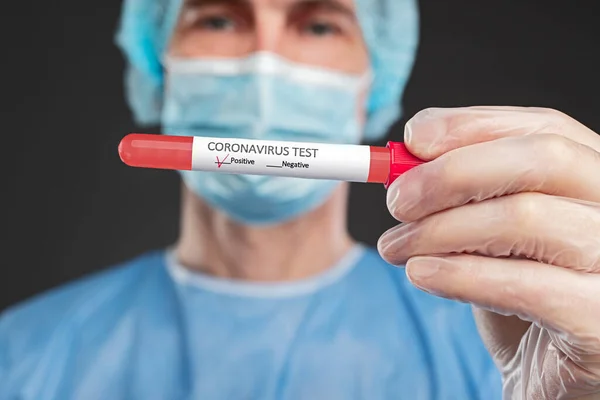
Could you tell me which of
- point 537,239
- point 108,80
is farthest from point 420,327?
point 108,80

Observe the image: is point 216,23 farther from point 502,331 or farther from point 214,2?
point 502,331

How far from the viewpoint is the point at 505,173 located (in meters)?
0.58

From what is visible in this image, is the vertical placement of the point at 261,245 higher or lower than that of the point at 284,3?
lower

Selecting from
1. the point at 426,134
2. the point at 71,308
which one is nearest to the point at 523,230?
the point at 426,134

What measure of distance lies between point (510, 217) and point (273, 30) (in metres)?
0.65

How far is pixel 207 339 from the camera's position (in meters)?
1.12

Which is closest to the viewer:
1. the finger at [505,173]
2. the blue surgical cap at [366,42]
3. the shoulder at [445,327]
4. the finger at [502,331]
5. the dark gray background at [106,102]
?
the finger at [505,173]

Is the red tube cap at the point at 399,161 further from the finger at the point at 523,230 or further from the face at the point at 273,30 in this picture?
the face at the point at 273,30

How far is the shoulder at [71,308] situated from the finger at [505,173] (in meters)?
0.76

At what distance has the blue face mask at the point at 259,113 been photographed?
107 cm

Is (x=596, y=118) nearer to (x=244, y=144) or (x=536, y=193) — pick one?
(x=536, y=193)

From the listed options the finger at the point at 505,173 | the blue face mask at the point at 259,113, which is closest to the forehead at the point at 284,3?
the blue face mask at the point at 259,113

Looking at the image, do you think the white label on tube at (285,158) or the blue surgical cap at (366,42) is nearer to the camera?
the white label on tube at (285,158)

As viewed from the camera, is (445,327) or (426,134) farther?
(445,327)
